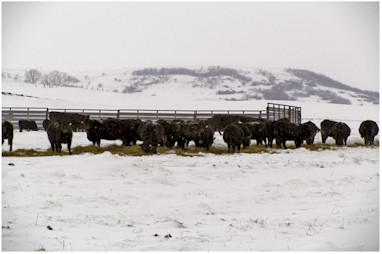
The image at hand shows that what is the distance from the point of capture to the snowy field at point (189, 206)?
17.7ft

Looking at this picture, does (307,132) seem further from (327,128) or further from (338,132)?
(327,128)

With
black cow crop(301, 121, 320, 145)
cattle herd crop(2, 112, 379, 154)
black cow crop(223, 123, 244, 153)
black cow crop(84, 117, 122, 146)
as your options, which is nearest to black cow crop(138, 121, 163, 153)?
cattle herd crop(2, 112, 379, 154)

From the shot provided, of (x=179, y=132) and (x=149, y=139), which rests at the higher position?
(x=179, y=132)

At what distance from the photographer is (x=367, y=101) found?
349 ft

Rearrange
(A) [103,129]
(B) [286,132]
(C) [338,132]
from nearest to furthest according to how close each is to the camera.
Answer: (A) [103,129] < (B) [286,132] < (C) [338,132]

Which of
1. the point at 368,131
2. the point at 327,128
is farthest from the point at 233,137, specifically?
the point at 368,131

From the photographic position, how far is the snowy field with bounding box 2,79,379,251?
17.7 feet

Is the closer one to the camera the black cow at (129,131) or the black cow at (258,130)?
the black cow at (129,131)

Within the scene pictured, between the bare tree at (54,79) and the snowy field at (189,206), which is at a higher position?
the bare tree at (54,79)

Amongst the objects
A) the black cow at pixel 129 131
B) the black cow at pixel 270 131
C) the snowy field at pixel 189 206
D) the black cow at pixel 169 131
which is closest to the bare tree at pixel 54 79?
the black cow at pixel 129 131

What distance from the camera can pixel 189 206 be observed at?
25.2ft

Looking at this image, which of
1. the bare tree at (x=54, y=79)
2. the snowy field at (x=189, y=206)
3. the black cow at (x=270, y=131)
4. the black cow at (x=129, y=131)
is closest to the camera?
the snowy field at (x=189, y=206)

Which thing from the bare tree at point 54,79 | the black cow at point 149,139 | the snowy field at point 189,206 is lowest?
the snowy field at point 189,206

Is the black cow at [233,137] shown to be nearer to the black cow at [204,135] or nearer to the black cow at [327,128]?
the black cow at [204,135]
